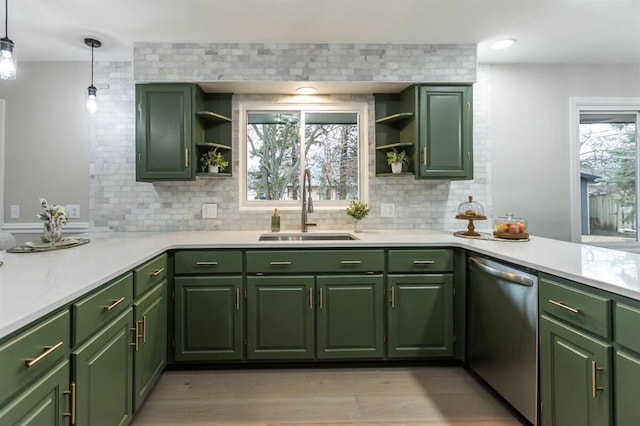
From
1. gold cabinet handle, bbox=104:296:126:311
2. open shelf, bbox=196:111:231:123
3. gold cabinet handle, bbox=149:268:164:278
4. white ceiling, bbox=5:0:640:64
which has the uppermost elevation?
white ceiling, bbox=5:0:640:64

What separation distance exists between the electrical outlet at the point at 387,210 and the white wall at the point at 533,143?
0.94 m

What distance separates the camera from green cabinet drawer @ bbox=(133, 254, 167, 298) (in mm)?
1884

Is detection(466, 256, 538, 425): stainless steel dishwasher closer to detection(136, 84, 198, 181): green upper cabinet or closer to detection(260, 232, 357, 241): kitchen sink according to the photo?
detection(260, 232, 357, 241): kitchen sink

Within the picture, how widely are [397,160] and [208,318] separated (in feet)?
6.31

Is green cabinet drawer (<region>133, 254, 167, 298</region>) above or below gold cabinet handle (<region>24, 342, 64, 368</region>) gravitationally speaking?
above

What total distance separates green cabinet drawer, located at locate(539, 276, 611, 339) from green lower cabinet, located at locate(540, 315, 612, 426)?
1.6 inches

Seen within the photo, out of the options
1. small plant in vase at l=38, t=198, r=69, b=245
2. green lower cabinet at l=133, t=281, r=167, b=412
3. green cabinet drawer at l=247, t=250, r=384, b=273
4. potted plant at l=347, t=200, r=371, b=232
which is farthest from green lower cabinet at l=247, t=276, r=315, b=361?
small plant in vase at l=38, t=198, r=69, b=245

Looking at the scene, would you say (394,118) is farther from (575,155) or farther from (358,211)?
(575,155)

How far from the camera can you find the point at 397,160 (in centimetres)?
314

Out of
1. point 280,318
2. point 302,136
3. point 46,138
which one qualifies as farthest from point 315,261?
point 46,138

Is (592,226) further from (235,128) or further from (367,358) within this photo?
(235,128)

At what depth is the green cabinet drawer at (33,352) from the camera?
95cm

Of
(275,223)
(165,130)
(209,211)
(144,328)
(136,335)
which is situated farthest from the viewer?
(209,211)

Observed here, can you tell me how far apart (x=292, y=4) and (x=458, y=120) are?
1.54 metres
